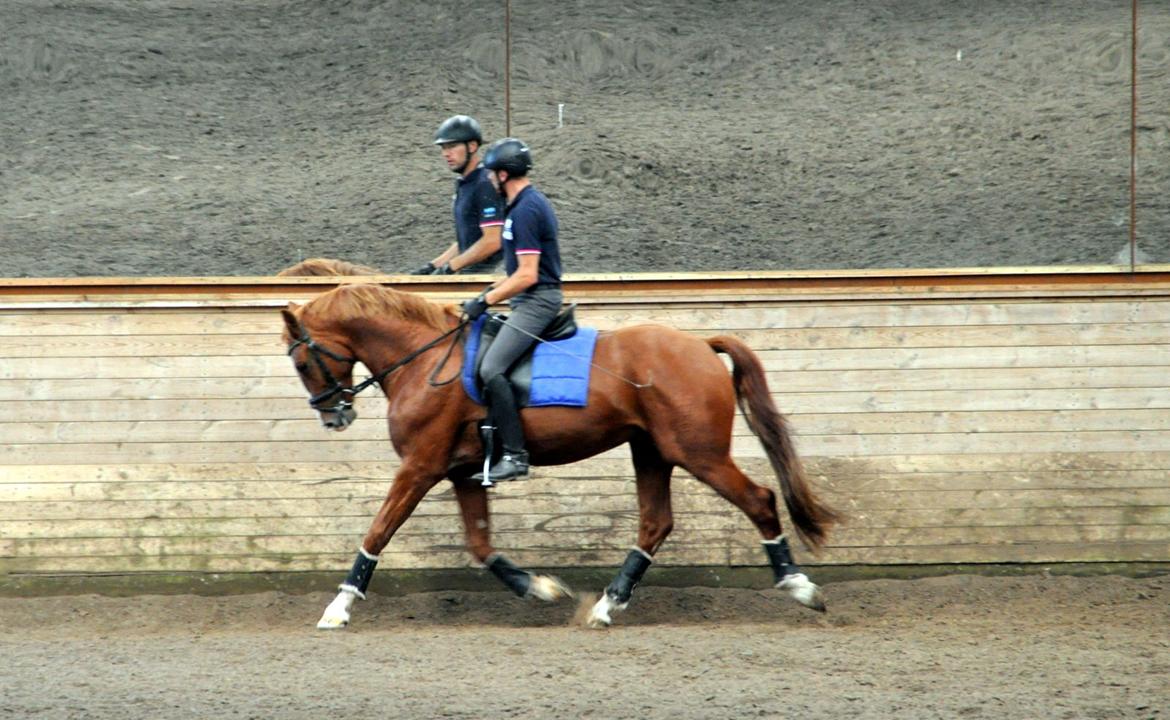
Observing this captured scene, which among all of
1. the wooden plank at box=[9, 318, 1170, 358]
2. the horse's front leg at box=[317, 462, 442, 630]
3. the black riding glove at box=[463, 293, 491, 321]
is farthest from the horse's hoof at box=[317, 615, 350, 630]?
the wooden plank at box=[9, 318, 1170, 358]

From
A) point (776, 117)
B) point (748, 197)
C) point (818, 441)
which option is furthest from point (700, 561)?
point (776, 117)

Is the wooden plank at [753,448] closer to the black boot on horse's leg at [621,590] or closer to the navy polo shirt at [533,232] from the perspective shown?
the black boot on horse's leg at [621,590]

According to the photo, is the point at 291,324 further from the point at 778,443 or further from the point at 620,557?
the point at 778,443

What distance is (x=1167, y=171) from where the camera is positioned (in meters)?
11.4

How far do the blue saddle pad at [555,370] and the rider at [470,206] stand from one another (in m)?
1.23

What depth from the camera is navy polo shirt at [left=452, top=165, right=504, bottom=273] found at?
8797mm

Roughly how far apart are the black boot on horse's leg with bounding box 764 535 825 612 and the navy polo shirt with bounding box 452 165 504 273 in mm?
2691

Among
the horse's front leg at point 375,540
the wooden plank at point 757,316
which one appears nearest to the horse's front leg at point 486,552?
the horse's front leg at point 375,540

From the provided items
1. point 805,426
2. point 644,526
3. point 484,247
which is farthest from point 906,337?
point 484,247

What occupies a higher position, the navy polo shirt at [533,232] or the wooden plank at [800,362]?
the navy polo shirt at [533,232]

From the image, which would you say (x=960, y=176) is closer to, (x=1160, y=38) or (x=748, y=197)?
(x=748, y=197)

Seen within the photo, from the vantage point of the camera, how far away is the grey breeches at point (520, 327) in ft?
24.6

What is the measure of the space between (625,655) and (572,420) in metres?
1.52

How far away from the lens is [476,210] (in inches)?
351
